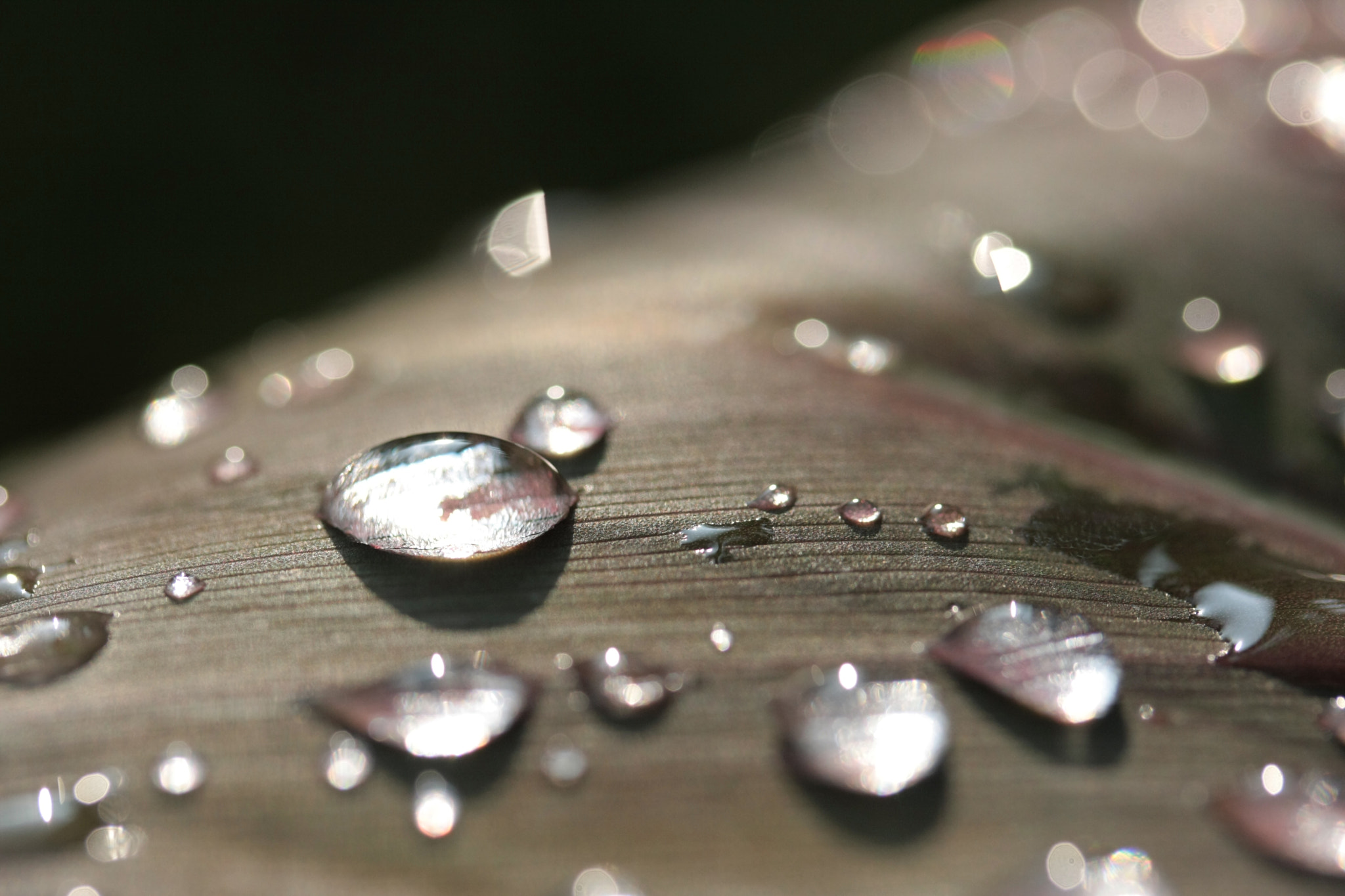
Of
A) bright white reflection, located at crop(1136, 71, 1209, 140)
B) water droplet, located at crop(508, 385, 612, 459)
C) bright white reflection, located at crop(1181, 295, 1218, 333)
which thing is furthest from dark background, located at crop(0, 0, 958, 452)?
water droplet, located at crop(508, 385, 612, 459)

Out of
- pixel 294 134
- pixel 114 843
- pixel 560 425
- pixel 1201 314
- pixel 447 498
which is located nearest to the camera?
pixel 114 843

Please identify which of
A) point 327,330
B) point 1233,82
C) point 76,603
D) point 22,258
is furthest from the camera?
point 22,258

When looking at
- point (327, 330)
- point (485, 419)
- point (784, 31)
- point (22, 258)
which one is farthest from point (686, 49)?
point (485, 419)

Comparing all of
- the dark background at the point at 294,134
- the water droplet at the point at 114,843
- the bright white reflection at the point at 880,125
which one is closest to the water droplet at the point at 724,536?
the water droplet at the point at 114,843

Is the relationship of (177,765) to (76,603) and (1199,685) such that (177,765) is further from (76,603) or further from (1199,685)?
(1199,685)

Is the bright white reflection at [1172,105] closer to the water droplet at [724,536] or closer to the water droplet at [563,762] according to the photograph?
the water droplet at [724,536]

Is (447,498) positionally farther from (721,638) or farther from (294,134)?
(294,134)

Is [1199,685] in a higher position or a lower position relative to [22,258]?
lower

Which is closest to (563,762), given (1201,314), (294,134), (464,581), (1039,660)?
(464,581)
